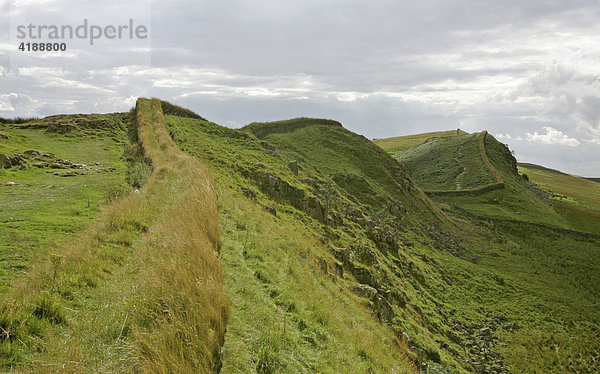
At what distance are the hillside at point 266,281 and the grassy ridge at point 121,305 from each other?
0.03 m

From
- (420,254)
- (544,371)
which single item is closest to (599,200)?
(420,254)

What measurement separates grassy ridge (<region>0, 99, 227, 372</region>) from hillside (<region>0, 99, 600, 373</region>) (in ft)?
0.10

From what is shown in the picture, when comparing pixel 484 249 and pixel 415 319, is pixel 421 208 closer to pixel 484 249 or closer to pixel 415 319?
pixel 484 249

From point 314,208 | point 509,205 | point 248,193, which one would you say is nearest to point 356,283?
point 314,208

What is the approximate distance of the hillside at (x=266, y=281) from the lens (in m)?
4.78

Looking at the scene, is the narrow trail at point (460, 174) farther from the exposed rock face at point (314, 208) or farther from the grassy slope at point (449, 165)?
the exposed rock face at point (314, 208)

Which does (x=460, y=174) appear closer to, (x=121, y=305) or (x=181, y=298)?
(x=181, y=298)

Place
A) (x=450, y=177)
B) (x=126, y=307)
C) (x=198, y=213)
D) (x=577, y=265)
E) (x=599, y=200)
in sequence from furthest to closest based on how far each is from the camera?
(x=599, y=200)
(x=450, y=177)
(x=577, y=265)
(x=198, y=213)
(x=126, y=307)

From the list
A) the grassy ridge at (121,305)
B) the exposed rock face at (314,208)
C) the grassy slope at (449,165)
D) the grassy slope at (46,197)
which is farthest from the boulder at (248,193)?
the grassy slope at (449,165)

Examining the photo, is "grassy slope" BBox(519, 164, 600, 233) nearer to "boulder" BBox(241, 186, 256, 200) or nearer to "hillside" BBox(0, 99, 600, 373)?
"hillside" BBox(0, 99, 600, 373)

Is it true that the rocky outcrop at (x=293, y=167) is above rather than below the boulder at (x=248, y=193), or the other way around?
above

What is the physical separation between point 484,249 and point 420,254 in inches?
550

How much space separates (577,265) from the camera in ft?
117

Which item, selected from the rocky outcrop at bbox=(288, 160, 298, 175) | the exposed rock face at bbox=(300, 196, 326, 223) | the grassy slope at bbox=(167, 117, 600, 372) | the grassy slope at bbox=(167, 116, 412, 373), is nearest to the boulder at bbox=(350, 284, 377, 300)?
the grassy slope at bbox=(167, 117, 600, 372)
